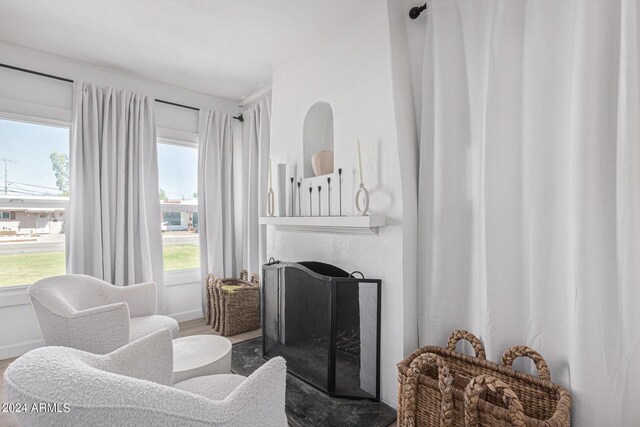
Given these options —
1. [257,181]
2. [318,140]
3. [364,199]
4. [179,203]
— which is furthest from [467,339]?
[179,203]

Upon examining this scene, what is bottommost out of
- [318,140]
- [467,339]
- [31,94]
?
[467,339]

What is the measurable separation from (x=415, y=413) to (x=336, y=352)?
1.81ft

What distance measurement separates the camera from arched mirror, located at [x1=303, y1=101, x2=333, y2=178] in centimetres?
231

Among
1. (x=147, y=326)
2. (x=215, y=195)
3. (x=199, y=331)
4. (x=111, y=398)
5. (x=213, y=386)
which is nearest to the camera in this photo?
(x=111, y=398)

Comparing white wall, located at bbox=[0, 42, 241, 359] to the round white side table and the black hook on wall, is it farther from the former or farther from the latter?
the black hook on wall

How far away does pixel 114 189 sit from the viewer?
2811 mm

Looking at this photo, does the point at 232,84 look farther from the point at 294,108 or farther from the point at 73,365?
the point at 73,365

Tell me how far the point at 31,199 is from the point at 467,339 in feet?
11.4

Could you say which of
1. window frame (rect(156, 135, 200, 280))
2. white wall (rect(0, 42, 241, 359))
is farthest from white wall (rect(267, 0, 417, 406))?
white wall (rect(0, 42, 241, 359))

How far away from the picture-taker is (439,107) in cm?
170

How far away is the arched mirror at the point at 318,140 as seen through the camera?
2.31 m

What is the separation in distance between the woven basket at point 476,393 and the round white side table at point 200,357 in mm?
980

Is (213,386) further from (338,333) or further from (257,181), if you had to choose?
(257,181)

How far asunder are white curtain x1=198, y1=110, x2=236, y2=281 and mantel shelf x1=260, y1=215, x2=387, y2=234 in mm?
1069
